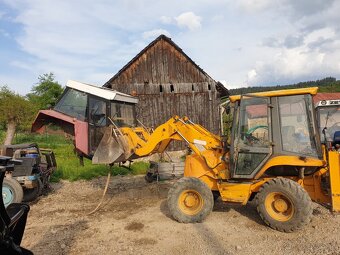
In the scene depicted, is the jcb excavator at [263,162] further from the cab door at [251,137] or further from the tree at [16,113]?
the tree at [16,113]

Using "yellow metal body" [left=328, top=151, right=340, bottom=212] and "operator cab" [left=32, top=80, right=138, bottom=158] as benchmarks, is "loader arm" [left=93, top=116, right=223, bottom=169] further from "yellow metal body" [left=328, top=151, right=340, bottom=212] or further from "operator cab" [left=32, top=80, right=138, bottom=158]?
"yellow metal body" [left=328, top=151, right=340, bottom=212]

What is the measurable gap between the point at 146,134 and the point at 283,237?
13.8ft

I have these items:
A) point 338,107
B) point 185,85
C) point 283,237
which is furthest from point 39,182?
point 185,85

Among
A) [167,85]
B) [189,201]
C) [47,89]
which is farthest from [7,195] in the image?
[47,89]

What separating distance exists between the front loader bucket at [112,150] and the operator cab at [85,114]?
570 mm

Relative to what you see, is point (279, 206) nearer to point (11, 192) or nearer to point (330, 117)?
point (330, 117)

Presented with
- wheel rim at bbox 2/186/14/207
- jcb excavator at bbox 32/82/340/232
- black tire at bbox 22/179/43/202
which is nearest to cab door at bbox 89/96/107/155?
jcb excavator at bbox 32/82/340/232

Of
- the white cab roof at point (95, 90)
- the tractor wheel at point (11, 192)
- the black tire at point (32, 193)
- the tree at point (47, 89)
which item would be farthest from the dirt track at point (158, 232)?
the tree at point (47, 89)

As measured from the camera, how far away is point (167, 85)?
732 inches

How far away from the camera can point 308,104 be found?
21.0ft

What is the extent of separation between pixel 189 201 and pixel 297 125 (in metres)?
2.47

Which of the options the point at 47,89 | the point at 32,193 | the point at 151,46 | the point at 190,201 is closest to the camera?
the point at 190,201

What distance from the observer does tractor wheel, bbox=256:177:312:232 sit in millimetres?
6062

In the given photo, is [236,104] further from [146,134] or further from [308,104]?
[146,134]
